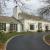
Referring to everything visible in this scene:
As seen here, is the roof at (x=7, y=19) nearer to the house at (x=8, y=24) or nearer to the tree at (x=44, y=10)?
the house at (x=8, y=24)

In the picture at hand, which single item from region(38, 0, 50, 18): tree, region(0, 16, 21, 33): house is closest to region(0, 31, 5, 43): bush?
region(0, 16, 21, 33): house

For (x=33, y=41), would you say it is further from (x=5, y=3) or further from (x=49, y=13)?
(x=5, y=3)

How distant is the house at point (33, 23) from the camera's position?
620 centimetres

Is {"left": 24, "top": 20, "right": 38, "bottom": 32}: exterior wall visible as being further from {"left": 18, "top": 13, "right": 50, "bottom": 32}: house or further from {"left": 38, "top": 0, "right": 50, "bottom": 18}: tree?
{"left": 38, "top": 0, "right": 50, "bottom": 18}: tree

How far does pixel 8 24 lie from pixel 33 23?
32.7 inches

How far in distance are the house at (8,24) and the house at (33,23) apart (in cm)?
20

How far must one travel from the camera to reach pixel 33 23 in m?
6.32

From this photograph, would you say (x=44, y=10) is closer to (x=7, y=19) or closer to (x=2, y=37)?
(x=7, y=19)

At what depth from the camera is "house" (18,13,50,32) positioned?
6199mm

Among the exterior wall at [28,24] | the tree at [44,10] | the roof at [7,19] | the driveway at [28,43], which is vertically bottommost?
the driveway at [28,43]

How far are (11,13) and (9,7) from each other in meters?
0.20

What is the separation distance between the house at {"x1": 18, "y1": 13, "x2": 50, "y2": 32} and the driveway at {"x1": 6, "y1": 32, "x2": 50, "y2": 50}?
22 cm

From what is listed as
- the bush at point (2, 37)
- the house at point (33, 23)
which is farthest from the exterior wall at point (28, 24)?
the bush at point (2, 37)

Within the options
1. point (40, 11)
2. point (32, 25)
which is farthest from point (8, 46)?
point (40, 11)
